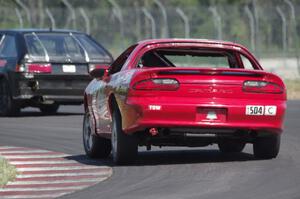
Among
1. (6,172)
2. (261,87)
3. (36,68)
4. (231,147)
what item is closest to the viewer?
(6,172)

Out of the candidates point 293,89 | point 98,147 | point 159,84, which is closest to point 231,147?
point 98,147

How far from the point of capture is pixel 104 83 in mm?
15000

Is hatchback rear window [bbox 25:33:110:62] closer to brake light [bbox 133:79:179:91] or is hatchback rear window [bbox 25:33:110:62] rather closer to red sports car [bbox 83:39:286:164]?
red sports car [bbox 83:39:286:164]

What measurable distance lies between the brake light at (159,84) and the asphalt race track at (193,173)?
0.85m

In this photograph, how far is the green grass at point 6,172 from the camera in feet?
40.9

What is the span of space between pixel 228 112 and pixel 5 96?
10761mm

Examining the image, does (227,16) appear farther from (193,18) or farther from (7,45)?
(7,45)

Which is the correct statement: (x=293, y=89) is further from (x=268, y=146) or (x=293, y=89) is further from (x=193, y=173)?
(x=193, y=173)

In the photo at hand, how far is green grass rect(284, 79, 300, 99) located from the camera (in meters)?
30.4

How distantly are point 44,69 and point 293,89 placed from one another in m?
10.4

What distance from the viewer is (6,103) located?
23781 mm

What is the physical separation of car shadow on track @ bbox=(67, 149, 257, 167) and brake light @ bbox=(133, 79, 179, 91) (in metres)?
0.94

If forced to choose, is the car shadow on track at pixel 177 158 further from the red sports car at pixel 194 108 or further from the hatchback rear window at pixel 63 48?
the hatchback rear window at pixel 63 48

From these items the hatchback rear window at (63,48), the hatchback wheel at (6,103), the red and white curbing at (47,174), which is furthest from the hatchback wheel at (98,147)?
the hatchback wheel at (6,103)
